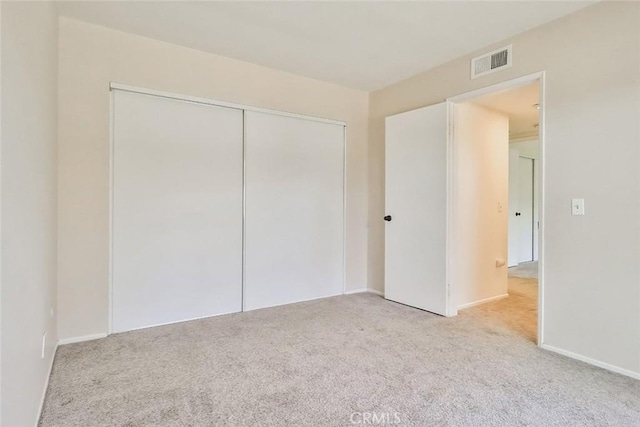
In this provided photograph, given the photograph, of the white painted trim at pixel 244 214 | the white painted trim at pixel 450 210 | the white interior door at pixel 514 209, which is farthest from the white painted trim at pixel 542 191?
the white interior door at pixel 514 209

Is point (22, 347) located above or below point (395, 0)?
below

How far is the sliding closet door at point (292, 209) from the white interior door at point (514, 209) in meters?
3.66

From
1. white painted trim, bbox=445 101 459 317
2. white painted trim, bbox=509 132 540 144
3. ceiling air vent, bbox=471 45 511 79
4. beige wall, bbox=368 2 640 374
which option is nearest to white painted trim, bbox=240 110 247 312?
white painted trim, bbox=445 101 459 317

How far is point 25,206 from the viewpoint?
142 cm

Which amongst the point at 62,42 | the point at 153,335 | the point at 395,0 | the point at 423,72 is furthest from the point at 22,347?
the point at 423,72

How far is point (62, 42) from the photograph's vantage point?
2559 mm

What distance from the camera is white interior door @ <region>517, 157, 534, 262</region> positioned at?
6281 millimetres

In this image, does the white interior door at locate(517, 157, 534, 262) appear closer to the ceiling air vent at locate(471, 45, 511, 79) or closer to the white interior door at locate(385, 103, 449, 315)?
the white interior door at locate(385, 103, 449, 315)

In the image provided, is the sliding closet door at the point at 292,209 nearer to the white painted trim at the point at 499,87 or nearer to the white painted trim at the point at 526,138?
the white painted trim at the point at 499,87

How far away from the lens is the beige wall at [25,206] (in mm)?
1133

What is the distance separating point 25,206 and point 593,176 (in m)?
3.21

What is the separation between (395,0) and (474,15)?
640 millimetres

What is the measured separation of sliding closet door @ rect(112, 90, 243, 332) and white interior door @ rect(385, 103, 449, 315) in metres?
1.66

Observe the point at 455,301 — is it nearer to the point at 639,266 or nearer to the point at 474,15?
the point at 639,266
